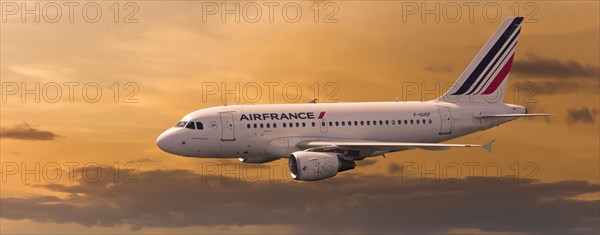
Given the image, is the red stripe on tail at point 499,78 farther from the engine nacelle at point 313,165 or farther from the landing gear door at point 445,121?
the engine nacelle at point 313,165

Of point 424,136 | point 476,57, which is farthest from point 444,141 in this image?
point 476,57

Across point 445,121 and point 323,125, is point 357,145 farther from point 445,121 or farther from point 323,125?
point 445,121

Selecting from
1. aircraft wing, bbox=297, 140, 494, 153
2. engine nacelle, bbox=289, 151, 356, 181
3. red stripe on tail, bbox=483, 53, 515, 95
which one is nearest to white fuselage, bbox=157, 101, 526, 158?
aircraft wing, bbox=297, 140, 494, 153

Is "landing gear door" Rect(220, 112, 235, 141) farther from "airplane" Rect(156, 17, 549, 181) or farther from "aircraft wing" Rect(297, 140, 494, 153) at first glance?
"aircraft wing" Rect(297, 140, 494, 153)

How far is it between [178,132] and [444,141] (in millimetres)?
14823

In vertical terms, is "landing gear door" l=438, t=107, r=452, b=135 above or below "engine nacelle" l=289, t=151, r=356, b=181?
above

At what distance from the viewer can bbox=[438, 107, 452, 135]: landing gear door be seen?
163 feet

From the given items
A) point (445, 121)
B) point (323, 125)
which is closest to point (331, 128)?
point (323, 125)

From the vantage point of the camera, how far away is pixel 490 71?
174ft

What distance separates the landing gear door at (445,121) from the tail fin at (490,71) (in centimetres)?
172

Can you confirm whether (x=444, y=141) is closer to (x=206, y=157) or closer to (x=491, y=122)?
(x=491, y=122)

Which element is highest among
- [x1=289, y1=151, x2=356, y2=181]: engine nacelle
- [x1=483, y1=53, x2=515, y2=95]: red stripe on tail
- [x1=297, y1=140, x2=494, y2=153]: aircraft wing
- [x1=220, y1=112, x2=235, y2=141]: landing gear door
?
[x1=483, y1=53, x2=515, y2=95]: red stripe on tail

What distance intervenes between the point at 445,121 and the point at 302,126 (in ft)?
27.8

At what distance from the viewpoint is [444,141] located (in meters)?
50.5
